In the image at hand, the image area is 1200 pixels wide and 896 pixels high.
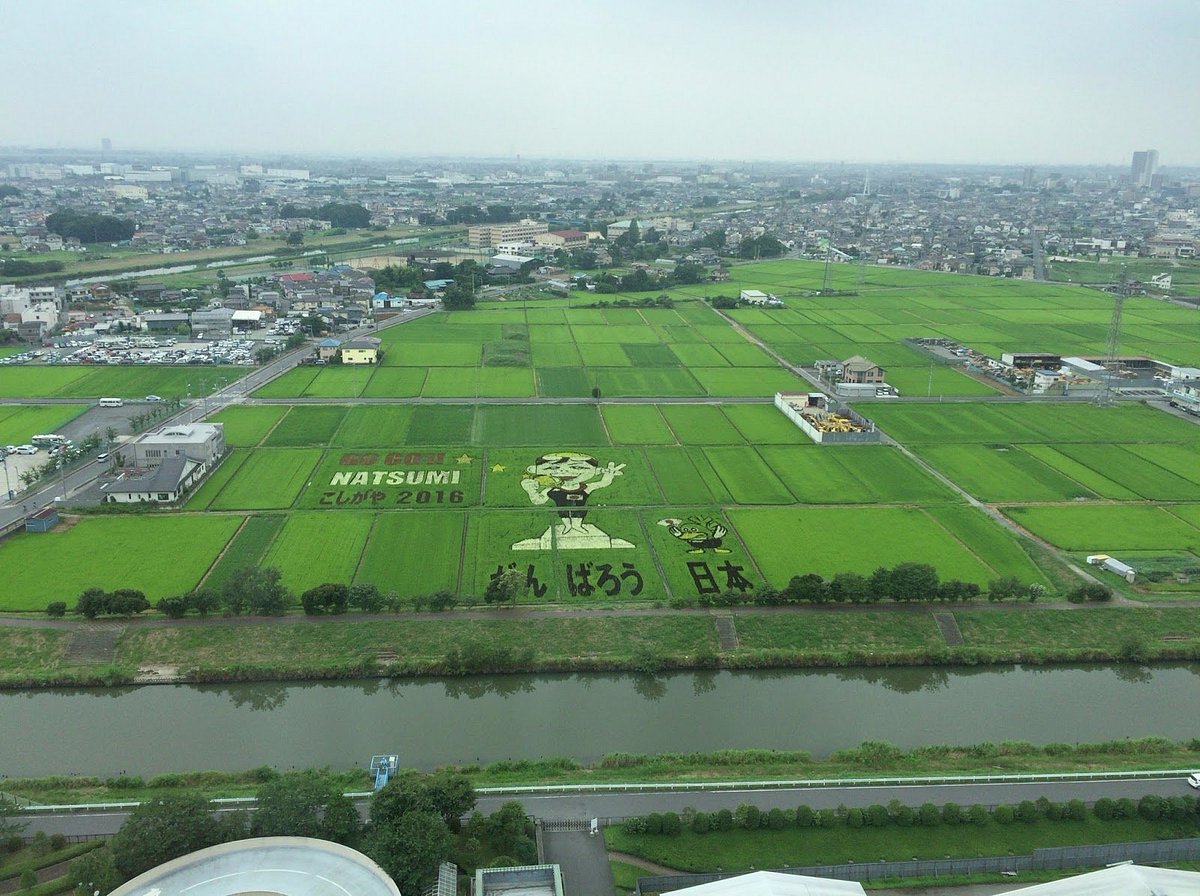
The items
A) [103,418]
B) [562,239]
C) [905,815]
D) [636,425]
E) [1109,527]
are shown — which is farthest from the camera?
[562,239]

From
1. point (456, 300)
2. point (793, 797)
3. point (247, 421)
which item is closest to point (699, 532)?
point (793, 797)

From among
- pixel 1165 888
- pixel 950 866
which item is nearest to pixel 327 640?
pixel 950 866

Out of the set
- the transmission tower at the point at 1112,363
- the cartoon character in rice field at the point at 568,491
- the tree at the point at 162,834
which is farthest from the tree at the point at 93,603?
the transmission tower at the point at 1112,363

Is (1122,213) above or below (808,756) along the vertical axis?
above

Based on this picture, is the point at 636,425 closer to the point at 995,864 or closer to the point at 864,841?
the point at 864,841

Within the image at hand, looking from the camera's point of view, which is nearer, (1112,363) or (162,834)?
(162,834)

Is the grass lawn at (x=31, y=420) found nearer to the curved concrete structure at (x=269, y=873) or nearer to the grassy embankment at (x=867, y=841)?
the curved concrete structure at (x=269, y=873)

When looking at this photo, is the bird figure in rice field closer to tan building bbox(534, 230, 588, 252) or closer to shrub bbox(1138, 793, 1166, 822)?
shrub bbox(1138, 793, 1166, 822)

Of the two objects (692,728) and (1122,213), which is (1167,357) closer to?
(692,728)
